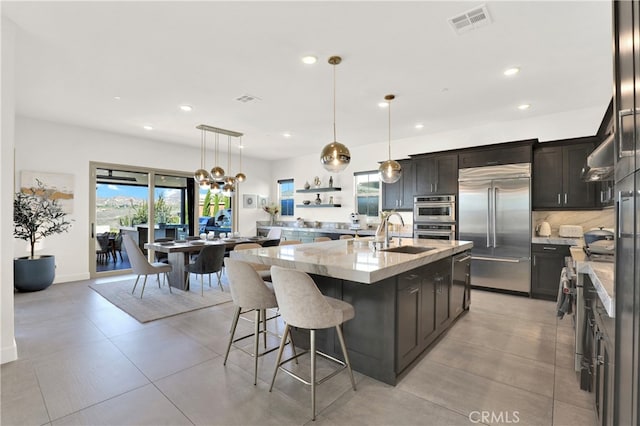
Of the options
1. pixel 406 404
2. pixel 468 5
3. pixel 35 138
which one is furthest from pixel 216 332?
pixel 35 138

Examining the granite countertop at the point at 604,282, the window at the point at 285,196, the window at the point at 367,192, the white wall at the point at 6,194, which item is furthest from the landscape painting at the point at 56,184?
the granite countertop at the point at 604,282

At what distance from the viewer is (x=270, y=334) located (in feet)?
10.8

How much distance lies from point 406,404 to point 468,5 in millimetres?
3014

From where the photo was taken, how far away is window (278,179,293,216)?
30.4ft

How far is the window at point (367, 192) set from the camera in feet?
24.1

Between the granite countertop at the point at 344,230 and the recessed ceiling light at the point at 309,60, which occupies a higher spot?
the recessed ceiling light at the point at 309,60

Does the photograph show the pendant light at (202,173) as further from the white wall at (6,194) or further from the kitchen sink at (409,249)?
the kitchen sink at (409,249)

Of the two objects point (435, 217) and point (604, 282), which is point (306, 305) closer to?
point (604, 282)

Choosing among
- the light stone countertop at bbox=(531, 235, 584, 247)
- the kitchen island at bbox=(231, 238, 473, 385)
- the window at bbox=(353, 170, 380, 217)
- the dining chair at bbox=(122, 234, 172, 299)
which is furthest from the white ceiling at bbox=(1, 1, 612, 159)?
the window at bbox=(353, 170, 380, 217)

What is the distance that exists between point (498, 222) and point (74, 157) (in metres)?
7.70

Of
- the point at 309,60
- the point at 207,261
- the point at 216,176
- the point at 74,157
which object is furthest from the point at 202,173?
the point at 309,60

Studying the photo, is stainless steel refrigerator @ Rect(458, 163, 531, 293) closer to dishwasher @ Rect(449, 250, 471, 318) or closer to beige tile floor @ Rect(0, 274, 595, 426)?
dishwasher @ Rect(449, 250, 471, 318)

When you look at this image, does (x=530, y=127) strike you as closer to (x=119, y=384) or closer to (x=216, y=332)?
(x=216, y=332)

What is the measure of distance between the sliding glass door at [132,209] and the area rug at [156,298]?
1.06 metres
